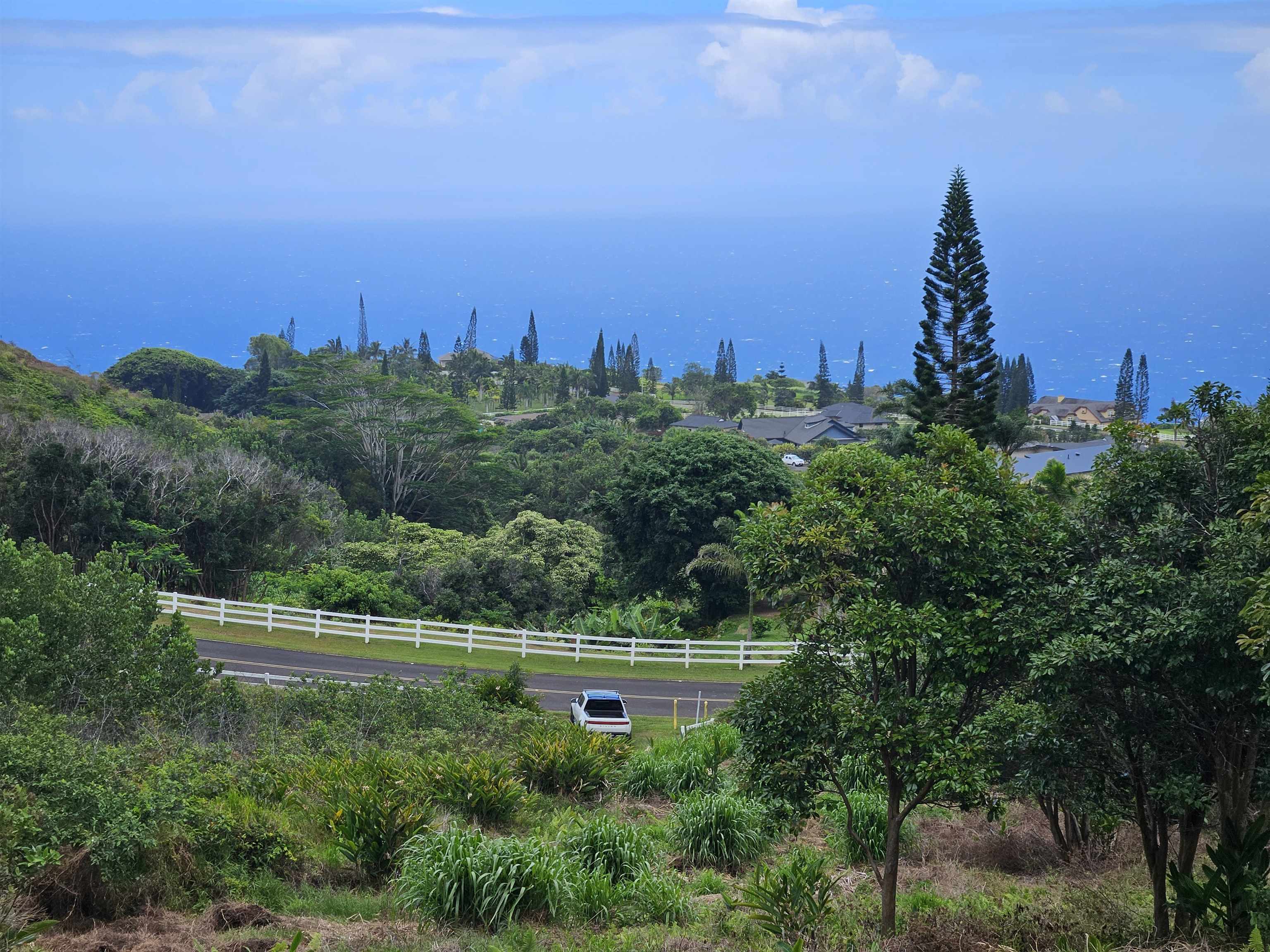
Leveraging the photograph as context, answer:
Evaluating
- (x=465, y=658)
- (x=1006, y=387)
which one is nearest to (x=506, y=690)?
(x=465, y=658)

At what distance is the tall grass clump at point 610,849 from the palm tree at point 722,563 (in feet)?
55.3

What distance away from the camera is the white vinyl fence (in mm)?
27234

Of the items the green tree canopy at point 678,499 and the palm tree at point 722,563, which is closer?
the palm tree at point 722,563

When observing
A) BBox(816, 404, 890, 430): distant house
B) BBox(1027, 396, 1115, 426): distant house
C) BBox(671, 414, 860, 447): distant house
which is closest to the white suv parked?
BBox(671, 414, 860, 447): distant house

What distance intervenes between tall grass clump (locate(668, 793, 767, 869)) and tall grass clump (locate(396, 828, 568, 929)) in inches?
112

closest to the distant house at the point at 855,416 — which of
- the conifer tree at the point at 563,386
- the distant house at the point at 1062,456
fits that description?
the conifer tree at the point at 563,386

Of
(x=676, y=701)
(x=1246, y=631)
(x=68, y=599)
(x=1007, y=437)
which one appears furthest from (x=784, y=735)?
(x=1007, y=437)

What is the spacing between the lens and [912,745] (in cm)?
941

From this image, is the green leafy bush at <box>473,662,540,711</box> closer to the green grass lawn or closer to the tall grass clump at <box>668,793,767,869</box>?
the green grass lawn

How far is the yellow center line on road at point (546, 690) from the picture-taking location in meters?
24.5

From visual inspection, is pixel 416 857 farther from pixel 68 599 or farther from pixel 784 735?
pixel 68 599

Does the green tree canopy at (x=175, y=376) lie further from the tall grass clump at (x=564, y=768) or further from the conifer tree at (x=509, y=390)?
the tall grass clump at (x=564, y=768)

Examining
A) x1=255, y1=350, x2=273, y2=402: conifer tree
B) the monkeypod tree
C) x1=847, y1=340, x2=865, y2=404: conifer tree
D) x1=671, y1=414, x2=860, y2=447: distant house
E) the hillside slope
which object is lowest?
the monkeypod tree

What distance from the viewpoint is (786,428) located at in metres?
107
